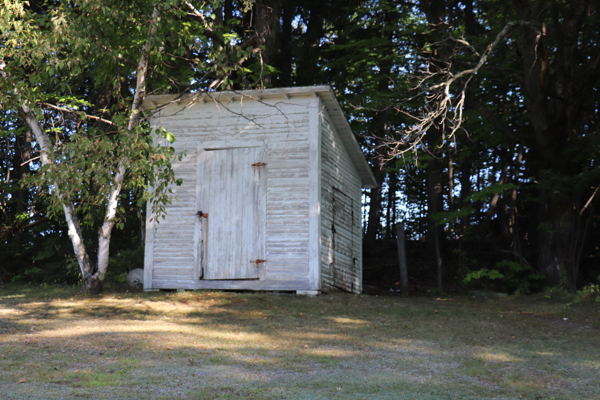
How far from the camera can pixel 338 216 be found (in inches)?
559

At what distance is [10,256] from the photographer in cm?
1908

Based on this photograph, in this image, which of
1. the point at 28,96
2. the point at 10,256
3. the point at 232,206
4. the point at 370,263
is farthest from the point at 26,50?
the point at 370,263

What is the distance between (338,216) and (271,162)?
2508 mm

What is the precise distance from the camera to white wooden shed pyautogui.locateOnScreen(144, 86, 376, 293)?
1219cm

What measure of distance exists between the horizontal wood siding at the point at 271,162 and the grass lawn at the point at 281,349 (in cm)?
62

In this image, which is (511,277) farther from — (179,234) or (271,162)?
(179,234)

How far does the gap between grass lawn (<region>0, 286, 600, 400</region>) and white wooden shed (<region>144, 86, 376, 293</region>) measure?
25.5 inches

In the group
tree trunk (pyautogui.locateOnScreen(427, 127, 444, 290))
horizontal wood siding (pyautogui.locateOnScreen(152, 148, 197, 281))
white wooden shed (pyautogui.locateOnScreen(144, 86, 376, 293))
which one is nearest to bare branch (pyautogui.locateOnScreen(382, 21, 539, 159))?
white wooden shed (pyautogui.locateOnScreen(144, 86, 376, 293))

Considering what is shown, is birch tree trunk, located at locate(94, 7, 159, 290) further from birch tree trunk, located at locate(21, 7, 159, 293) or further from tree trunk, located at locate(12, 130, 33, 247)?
tree trunk, located at locate(12, 130, 33, 247)

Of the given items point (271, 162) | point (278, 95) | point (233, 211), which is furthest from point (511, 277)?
point (278, 95)

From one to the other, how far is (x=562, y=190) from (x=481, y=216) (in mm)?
8415

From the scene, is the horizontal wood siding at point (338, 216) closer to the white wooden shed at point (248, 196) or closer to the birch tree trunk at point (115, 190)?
the white wooden shed at point (248, 196)

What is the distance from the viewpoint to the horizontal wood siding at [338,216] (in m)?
13.0

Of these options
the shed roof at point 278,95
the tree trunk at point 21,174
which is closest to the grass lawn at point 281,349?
the shed roof at point 278,95
